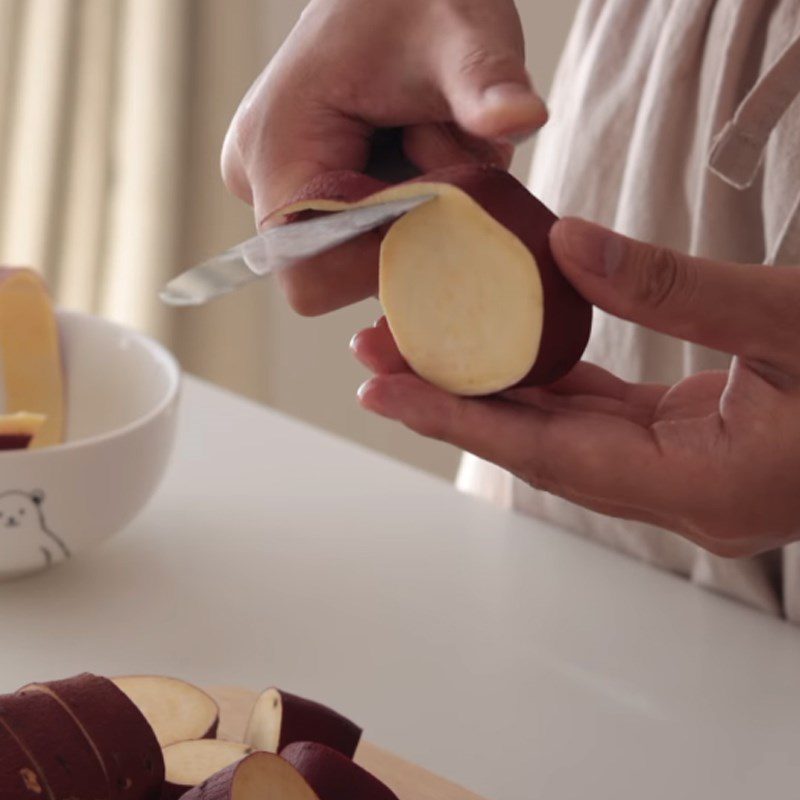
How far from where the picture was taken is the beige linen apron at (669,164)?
100cm

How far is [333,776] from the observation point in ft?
2.23

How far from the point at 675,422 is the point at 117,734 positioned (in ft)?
1.05

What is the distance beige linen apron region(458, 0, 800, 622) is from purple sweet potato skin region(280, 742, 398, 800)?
0.43 m

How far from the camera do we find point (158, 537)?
109 centimetres

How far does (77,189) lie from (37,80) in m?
0.19

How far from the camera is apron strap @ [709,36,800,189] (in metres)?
0.86

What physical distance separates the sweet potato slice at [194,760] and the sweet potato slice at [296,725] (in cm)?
2

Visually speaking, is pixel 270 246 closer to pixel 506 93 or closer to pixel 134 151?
pixel 506 93

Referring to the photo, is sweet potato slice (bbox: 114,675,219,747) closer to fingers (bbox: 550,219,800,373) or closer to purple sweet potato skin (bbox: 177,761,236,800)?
purple sweet potato skin (bbox: 177,761,236,800)

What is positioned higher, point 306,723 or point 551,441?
point 551,441

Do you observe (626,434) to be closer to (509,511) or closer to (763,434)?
(763,434)

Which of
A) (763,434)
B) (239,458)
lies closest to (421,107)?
(763,434)

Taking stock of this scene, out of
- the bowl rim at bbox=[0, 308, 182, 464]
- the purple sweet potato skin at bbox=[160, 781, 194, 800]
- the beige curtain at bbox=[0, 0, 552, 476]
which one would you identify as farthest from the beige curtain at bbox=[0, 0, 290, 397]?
the purple sweet potato skin at bbox=[160, 781, 194, 800]

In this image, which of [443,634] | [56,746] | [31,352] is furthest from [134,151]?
[56,746]
